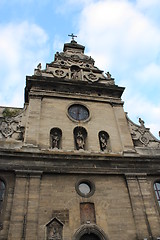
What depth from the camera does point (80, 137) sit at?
14.0 m

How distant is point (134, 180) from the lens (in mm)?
12352

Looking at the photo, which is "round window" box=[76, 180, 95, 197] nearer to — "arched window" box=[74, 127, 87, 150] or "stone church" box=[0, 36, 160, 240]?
"stone church" box=[0, 36, 160, 240]

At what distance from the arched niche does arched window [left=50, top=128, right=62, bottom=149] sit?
4891 millimetres

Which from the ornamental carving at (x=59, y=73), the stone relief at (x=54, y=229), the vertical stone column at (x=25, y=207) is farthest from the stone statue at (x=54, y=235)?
the ornamental carving at (x=59, y=73)

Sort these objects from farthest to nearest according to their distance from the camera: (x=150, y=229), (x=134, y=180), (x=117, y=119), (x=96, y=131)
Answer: (x=117, y=119) → (x=96, y=131) → (x=134, y=180) → (x=150, y=229)

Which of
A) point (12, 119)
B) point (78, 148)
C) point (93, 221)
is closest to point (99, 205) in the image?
point (93, 221)

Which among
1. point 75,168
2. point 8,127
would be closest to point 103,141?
point 75,168

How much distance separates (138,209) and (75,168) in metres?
3.95

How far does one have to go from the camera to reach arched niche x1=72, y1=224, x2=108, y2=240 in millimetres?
10219

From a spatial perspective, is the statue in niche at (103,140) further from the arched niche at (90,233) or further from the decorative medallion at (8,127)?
the decorative medallion at (8,127)

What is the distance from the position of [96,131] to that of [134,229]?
20.6 ft

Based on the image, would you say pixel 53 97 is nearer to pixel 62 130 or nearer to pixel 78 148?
pixel 62 130

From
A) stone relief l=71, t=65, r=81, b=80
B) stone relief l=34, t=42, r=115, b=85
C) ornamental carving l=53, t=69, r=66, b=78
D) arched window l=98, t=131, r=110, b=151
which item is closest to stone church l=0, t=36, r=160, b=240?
arched window l=98, t=131, r=110, b=151

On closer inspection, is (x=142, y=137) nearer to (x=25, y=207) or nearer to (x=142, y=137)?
(x=142, y=137)
